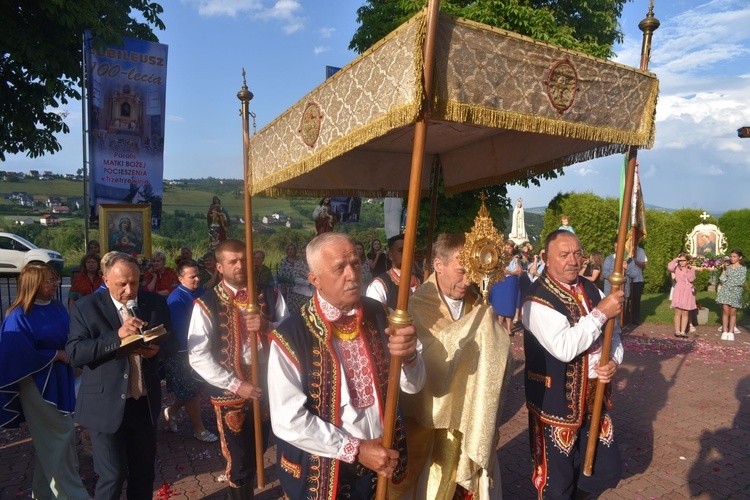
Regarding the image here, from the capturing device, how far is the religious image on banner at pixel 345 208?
554 inches

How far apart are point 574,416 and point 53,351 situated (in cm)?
398

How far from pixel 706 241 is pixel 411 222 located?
19.9 metres

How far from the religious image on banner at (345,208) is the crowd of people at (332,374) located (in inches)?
381

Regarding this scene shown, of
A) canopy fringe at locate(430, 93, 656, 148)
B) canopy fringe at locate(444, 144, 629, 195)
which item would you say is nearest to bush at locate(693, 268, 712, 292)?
canopy fringe at locate(444, 144, 629, 195)

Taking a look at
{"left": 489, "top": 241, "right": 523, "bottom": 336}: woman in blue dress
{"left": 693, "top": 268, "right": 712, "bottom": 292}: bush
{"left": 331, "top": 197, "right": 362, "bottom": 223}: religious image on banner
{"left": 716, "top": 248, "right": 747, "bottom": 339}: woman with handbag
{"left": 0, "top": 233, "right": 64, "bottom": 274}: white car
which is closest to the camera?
{"left": 489, "top": 241, "right": 523, "bottom": 336}: woman in blue dress

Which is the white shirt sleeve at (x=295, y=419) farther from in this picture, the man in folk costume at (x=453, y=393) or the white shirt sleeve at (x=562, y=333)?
the white shirt sleeve at (x=562, y=333)

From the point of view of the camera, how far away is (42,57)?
9.30 meters

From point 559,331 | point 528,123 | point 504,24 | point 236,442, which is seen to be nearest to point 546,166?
point 559,331

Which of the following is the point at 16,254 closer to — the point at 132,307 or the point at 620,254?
the point at 132,307

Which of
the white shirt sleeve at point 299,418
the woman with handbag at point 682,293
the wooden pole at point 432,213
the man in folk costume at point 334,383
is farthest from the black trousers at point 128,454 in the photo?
the woman with handbag at point 682,293

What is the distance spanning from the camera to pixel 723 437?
5789 millimetres

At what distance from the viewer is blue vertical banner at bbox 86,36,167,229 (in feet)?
33.7

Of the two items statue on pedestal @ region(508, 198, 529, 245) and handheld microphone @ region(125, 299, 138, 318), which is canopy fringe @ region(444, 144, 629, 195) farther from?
statue on pedestal @ region(508, 198, 529, 245)

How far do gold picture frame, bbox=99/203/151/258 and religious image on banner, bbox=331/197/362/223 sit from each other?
17.5 ft
